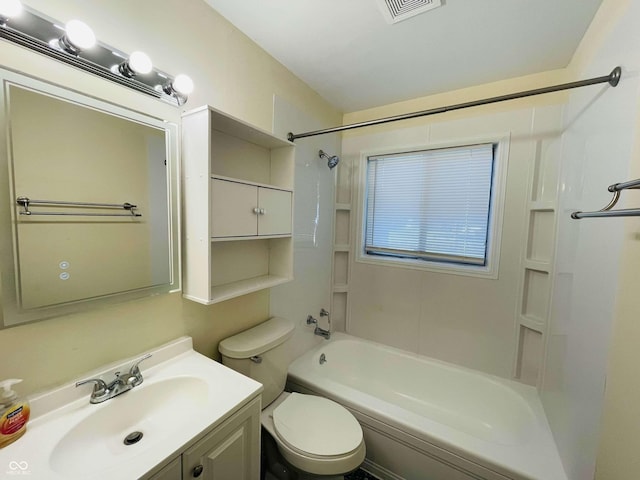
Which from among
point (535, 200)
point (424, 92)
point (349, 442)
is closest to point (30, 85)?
point (349, 442)

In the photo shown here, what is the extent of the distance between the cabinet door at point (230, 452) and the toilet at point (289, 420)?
28 centimetres

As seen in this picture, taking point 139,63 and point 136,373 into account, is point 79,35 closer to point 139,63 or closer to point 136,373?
point 139,63

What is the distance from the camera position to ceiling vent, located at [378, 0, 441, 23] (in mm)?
1116

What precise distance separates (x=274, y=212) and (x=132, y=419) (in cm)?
101

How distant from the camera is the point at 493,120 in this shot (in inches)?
69.9

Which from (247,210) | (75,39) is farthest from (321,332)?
(75,39)

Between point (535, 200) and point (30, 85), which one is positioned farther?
point (535, 200)

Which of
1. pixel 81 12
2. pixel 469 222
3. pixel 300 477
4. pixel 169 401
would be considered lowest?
pixel 300 477

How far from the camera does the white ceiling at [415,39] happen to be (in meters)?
1.17

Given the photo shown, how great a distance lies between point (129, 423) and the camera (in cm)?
90

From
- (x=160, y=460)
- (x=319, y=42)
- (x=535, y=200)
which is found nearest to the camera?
(x=160, y=460)

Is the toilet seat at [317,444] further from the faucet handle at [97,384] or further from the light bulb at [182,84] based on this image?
the light bulb at [182,84]

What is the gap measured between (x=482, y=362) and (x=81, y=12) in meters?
2.78

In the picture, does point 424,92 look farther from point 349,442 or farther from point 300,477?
point 300,477
